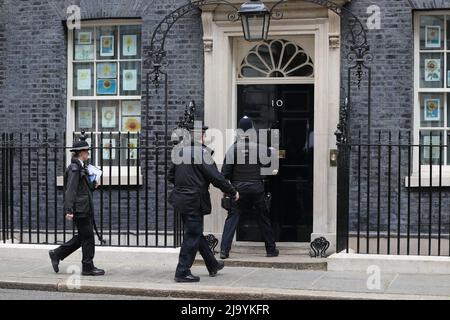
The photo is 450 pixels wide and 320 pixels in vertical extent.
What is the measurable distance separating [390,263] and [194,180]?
9.21 ft

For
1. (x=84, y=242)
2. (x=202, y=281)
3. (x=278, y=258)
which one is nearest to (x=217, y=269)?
(x=202, y=281)

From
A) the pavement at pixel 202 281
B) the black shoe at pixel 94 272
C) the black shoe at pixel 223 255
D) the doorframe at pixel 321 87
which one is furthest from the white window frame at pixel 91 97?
the black shoe at pixel 94 272

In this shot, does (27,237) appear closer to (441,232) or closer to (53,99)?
(53,99)

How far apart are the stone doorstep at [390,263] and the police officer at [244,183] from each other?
1.06m

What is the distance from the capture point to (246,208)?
11008 mm

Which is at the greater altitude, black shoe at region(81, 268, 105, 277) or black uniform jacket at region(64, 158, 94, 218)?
black uniform jacket at region(64, 158, 94, 218)

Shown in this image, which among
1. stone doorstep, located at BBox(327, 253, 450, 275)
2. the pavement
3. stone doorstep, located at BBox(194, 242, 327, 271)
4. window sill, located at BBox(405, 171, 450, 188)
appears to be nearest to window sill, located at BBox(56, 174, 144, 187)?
the pavement

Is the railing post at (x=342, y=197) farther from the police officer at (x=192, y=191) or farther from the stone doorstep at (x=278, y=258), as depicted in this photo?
the police officer at (x=192, y=191)

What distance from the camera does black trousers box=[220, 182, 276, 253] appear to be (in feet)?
35.4

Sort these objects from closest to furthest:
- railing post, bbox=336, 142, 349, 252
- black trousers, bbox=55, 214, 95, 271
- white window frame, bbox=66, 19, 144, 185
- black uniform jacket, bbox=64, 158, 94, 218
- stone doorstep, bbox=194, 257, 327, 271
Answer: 1. black uniform jacket, bbox=64, 158, 94, 218
2. black trousers, bbox=55, 214, 95, 271
3. railing post, bbox=336, 142, 349, 252
4. stone doorstep, bbox=194, 257, 327, 271
5. white window frame, bbox=66, 19, 144, 185

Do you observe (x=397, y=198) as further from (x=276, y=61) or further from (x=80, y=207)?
(x=80, y=207)

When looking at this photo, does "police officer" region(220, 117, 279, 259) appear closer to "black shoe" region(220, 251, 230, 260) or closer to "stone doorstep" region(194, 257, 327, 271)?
"black shoe" region(220, 251, 230, 260)

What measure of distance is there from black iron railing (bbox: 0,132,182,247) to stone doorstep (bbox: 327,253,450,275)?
2.35 m

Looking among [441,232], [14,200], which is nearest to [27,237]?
[14,200]
